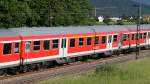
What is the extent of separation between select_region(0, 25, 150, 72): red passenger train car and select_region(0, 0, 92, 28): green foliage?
1354 cm

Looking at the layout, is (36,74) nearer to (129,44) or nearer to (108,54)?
(108,54)

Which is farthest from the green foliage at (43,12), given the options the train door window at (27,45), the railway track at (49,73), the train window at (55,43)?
the train door window at (27,45)

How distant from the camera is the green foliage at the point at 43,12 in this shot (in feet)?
201

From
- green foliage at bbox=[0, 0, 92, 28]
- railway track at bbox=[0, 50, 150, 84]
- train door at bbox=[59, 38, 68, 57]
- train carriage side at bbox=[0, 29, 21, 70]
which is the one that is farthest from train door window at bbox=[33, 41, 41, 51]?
green foliage at bbox=[0, 0, 92, 28]

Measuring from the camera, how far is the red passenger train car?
106 feet

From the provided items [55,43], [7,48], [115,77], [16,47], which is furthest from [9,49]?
[115,77]

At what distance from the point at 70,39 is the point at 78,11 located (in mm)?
47032

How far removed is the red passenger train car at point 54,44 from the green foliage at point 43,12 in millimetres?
13538

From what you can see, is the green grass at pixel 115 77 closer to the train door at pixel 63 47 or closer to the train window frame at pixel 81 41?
the train door at pixel 63 47

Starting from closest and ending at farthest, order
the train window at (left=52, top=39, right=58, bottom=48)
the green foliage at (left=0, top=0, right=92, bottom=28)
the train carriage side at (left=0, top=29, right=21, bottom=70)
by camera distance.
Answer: the train carriage side at (left=0, top=29, right=21, bottom=70) → the train window at (left=52, top=39, right=58, bottom=48) → the green foliage at (left=0, top=0, right=92, bottom=28)

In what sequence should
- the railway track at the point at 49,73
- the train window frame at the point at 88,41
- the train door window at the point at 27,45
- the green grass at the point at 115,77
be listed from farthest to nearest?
the train window frame at the point at 88,41 → the train door window at the point at 27,45 → the railway track at the point at 49,73 → the green grass at the point at 115,77

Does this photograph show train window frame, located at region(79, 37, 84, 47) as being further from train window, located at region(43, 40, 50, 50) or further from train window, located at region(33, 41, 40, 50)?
train window, located at region(33, 41, 40, 50)

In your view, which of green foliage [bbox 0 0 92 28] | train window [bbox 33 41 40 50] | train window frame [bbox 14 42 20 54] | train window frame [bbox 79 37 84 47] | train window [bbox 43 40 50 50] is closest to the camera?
train window frame [bbox 14 42 20 54]

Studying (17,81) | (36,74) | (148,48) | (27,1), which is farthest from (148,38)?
(17,81)
